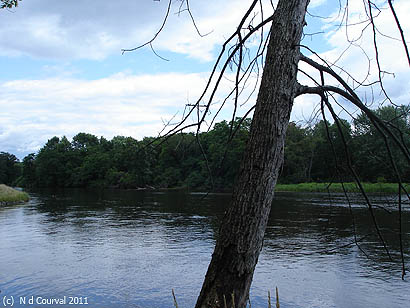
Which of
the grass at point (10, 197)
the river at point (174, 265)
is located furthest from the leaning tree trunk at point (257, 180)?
the grass at point (10, 197)

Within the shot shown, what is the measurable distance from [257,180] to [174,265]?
32.9 ft

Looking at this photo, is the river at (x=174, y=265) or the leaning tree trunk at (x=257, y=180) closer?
the leaning tree trunk at (x=257, y=180)

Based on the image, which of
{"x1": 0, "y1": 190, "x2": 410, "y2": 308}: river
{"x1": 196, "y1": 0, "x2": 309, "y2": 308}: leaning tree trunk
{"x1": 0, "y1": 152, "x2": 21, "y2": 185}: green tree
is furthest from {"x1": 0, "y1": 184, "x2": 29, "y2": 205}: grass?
{"x1": 0, "y1": 152, "x2": 21, "y2": 185}: green tree

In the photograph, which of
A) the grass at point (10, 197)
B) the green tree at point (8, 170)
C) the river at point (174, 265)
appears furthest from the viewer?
the green tree at point (8, 170)

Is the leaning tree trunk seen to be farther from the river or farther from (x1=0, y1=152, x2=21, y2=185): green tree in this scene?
(x1=0, y1=152, x2=21, y2=185): green tree

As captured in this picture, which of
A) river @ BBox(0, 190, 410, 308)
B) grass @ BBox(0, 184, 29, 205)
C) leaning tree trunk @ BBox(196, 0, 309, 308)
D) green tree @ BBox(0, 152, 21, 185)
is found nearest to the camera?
leaning tree trunk @ BBox(196, 0, 309, 308)

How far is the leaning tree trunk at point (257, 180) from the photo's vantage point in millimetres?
2059

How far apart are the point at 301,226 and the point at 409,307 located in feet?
33.1

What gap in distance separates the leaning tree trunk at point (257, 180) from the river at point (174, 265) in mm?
3156

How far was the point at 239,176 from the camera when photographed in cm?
213

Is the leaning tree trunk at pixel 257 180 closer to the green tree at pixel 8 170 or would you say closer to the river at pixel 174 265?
the river at pixel 174 265

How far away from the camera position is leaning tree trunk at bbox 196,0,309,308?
2.06 m

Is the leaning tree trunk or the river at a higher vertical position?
the leaning tree trunk

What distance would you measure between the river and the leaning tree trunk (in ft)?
10.4
